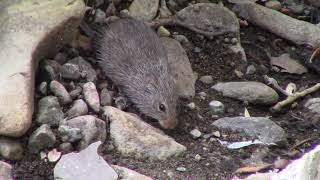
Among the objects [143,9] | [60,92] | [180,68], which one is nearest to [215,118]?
[180,68]

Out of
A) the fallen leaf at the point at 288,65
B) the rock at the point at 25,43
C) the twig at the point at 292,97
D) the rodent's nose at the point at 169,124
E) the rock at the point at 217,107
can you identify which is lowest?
the fallen leaf at the point at 288,65

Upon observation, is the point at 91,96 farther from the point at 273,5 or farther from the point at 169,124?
the point at 273,5

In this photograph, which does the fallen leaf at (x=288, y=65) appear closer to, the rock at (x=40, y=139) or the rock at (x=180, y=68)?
the rock at (x=180, y=68)

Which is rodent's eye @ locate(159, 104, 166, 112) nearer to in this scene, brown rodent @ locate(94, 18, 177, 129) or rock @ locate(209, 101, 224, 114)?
brown rodent @ locate(94, 18, 177, 129)

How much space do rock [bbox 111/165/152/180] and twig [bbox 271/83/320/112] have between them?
125cm

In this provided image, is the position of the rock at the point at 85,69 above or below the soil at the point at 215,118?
above

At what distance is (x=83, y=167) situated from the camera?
11.6ft

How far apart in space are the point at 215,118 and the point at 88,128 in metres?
0.92

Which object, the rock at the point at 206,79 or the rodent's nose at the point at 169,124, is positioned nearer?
the rodent's nose at the point at 169,124

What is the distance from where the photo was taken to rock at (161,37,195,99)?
441 cm

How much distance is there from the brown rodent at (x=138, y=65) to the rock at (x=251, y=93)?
418mm

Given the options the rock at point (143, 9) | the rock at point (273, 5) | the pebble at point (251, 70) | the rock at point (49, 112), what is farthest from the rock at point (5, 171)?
the rock at point (273, 5)

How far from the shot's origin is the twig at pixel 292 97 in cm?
438

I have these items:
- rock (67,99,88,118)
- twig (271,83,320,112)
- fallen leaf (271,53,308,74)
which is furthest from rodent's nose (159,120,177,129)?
fallen leaf (271,53,308,74)
